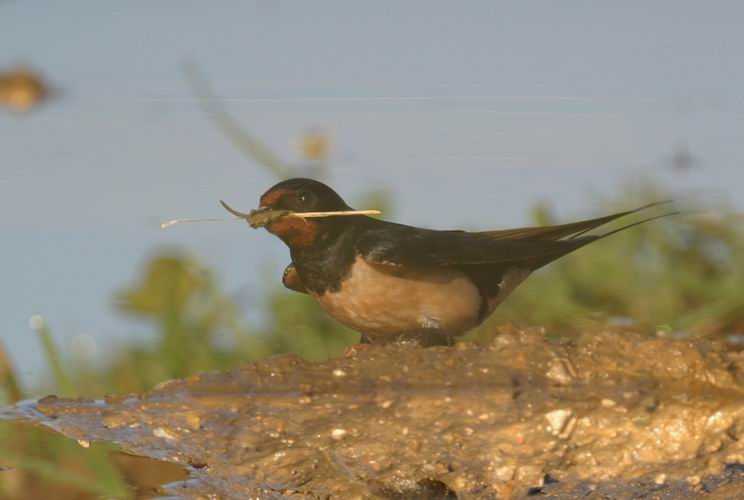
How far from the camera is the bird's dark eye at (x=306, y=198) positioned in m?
4.05

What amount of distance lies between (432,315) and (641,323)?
1349 mm

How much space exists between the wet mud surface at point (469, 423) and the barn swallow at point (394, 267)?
0.38 m

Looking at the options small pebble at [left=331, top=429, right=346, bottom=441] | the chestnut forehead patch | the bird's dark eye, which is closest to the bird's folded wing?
the bird's dark eye

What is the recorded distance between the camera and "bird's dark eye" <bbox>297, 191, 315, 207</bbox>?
13.3 feet

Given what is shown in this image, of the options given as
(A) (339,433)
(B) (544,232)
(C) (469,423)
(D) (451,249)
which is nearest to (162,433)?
(A) (339,433)

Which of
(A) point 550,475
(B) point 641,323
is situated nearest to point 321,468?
(A) point 550,475

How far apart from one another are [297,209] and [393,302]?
14.9 inches

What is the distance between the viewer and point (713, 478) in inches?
149

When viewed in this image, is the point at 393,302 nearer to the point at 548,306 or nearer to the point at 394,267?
the point at 394,267

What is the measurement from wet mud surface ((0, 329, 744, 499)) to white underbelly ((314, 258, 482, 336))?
0.37m

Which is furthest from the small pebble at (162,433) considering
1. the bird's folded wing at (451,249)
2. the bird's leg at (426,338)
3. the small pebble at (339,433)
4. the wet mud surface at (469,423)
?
the bird's folded wing at (451,249)

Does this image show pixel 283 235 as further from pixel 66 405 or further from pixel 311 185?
pixel 66 405

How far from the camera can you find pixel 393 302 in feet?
13.9

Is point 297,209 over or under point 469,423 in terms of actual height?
over
